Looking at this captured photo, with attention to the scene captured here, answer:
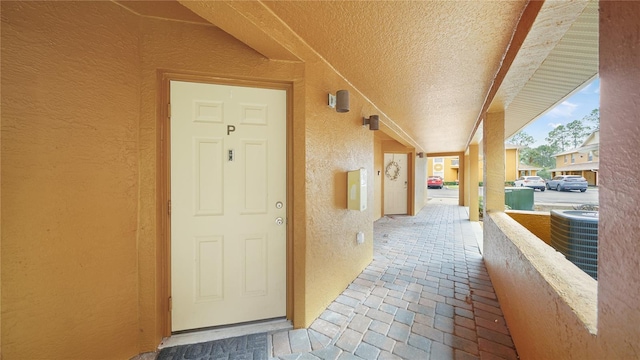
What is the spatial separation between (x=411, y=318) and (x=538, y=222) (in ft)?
7.99

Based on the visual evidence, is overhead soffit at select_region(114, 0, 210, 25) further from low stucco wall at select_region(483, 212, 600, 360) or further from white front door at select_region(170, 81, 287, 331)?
low stucco wall at select_region(483, 212, 600, 360)

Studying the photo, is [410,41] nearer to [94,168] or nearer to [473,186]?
[94,168]

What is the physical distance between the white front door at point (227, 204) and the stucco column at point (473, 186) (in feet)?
20.5

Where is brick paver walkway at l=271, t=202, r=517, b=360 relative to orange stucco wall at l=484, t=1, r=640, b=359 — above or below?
below

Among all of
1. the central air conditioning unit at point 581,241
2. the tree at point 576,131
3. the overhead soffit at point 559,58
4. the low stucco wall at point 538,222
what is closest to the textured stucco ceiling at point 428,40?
the overhead soffit at point 559,58

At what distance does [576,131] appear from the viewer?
1075 inches

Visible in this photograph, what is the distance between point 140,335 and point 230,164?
1.39 metres

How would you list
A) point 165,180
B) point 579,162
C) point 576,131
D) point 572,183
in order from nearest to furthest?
1. point 165,180
2. point 572,183
3. point 579,162
4. point 576,131

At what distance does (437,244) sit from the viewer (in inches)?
167

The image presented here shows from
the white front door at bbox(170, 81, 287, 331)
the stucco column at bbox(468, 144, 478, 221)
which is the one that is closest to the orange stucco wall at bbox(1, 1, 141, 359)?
the white front door at bbox(170, 81, 287, 331)

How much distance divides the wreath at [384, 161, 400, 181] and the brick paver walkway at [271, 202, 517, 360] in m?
4.07

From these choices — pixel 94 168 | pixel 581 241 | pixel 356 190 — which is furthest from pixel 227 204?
pixel 581 241

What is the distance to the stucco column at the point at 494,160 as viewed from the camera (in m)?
3.02

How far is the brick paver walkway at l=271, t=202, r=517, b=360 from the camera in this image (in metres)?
1.70
